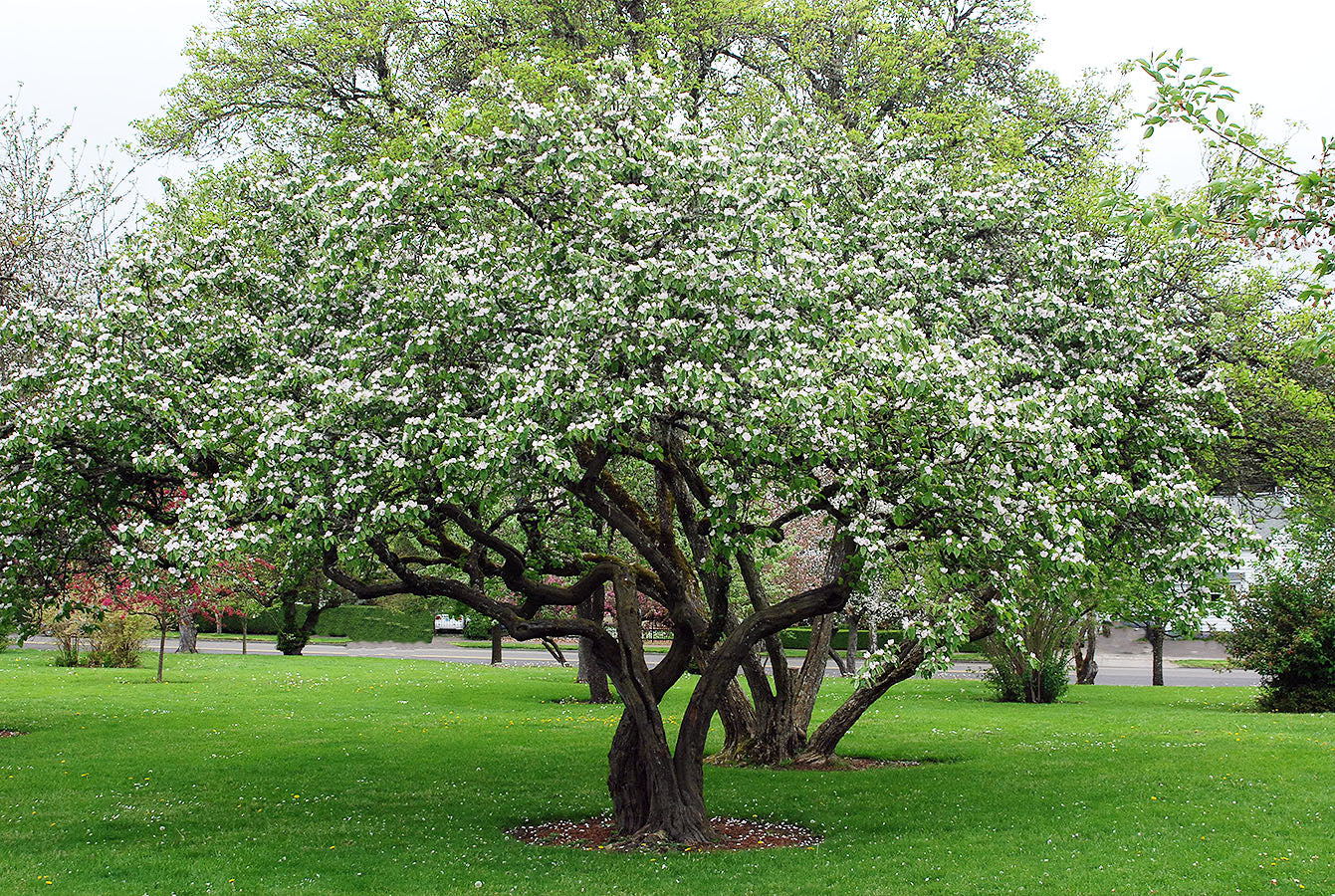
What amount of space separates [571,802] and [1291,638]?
20245 mm

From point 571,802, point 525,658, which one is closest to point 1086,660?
point 525,658

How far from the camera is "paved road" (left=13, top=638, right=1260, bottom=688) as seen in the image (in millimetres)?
41438

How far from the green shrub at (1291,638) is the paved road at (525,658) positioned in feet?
40.1

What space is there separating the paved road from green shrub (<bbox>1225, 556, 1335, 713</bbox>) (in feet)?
40.1

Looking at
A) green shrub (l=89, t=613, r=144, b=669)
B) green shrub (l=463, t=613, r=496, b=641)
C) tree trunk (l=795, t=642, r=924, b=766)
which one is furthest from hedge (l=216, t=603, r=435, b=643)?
tree trunk (l=795, t=642, r=924, b=766)

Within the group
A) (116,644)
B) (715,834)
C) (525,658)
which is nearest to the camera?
(715,834)

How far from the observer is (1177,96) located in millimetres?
8023

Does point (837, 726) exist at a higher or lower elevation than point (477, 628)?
higher

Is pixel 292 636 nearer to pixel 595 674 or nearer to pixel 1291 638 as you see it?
pixel 595 674

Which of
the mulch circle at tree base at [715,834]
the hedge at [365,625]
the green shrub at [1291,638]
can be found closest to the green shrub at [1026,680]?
the green shrub at [1291,638]

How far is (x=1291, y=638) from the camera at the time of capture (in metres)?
26.0

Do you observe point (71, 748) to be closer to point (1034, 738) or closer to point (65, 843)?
point (65, 843)

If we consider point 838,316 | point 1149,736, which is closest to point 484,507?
point 838,316

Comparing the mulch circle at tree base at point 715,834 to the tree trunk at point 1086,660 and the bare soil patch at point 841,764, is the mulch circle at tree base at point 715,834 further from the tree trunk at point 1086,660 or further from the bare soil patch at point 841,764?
the tree trunk at point 1086,660
